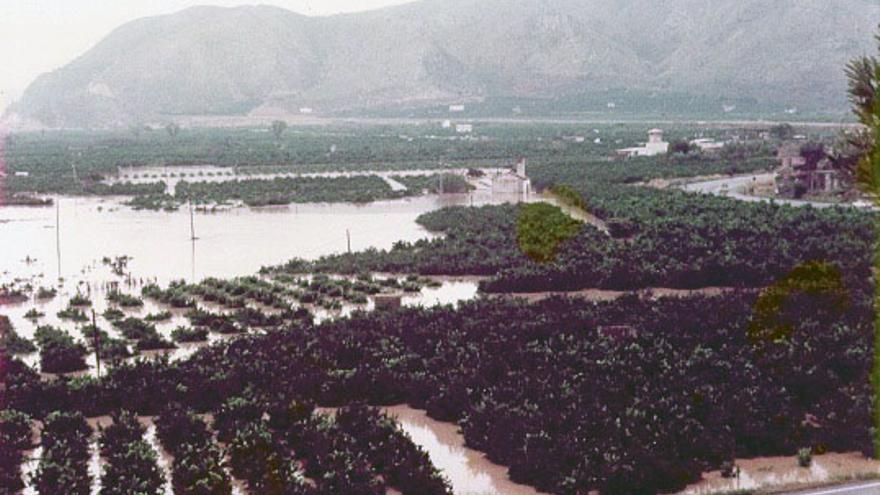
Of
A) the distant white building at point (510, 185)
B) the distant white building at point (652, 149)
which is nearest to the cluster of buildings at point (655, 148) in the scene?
the distant white building at point (652, 149)

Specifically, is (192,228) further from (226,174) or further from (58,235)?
(226,174)

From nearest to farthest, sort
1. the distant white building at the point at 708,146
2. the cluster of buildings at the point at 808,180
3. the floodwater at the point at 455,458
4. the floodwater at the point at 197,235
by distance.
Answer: the floodwater at the point at 455,458 < the floodwater at the point at 197,235 < the cluster of buildings at the point at 808,180 < the distant white building at the point at 708,146

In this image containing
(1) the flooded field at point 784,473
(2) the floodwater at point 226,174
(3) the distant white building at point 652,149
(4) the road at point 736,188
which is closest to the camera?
(1) the flooded field at point 784,473

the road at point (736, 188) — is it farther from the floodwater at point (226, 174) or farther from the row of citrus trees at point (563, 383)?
the row of citrus trees at point (563, 383)

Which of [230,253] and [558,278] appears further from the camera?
[230,253]

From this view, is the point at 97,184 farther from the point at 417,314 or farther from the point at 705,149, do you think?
the point at 417,314

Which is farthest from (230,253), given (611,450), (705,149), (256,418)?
(705,149)
